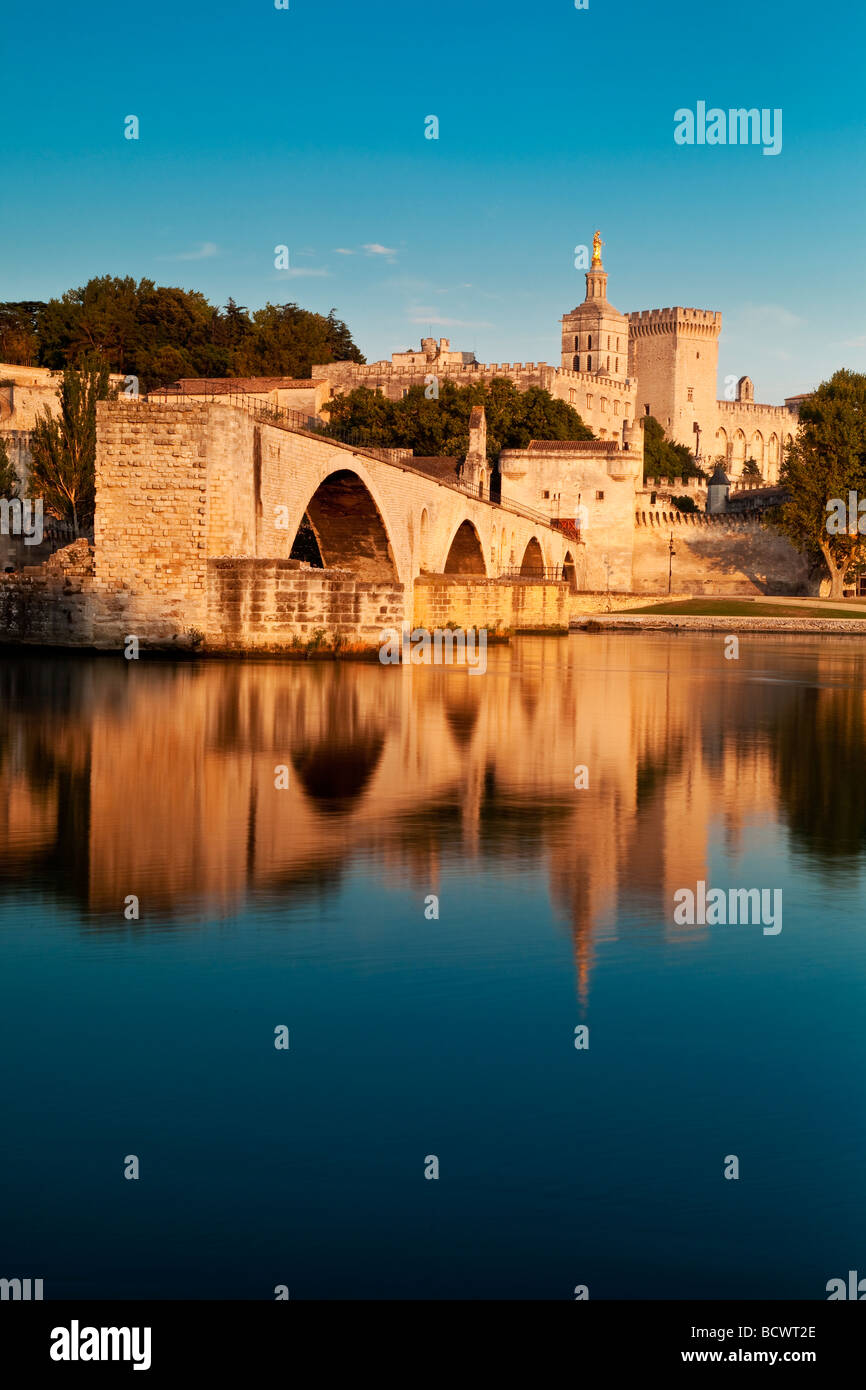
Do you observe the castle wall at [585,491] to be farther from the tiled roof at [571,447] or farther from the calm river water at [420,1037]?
the calm river water at [420,1037]

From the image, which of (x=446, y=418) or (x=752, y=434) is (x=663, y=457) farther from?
(x=446, y=418)

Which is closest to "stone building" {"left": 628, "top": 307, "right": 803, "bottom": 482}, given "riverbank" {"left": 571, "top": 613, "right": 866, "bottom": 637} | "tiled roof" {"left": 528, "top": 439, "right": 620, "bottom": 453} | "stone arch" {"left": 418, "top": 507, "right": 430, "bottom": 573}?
"tiled roof" {"left": 528, "top": 439, "right": 620, "bottom": 453}

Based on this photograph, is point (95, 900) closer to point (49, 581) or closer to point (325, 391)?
point (49, 581)

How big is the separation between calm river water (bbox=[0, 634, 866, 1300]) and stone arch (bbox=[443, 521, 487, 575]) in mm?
42575

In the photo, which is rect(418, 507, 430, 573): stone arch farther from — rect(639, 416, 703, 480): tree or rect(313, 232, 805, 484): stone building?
rect(313, 232, 805, 484): stone building

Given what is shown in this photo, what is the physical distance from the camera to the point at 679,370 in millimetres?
131625

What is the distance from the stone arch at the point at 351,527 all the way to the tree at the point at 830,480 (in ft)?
117

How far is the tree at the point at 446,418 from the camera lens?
7962 centimetres

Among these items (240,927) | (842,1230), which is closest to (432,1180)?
(842,1230)

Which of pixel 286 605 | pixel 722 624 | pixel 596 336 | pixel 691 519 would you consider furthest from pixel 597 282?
pixel 286 605

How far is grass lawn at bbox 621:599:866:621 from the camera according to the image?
6344 cm

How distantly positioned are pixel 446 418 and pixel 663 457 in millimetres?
38090

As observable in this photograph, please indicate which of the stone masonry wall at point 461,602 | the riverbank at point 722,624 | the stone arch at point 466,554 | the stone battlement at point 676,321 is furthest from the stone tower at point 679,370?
the stone masonry wall at point 461,602
